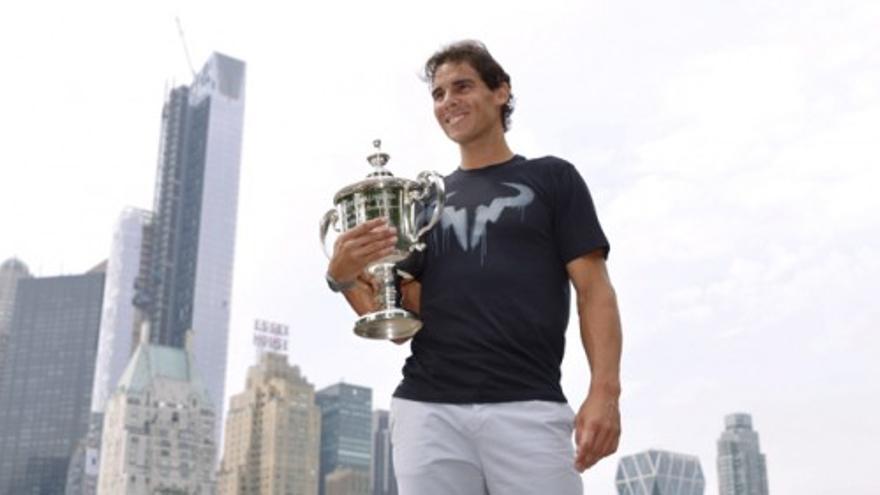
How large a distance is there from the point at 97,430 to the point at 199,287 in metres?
27.3

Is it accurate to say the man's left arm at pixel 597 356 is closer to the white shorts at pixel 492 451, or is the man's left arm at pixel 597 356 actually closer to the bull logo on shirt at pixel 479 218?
the white shorts at pixel 492 451

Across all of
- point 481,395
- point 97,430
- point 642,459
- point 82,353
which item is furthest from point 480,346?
point 82,353

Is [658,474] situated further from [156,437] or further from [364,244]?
[364,244]

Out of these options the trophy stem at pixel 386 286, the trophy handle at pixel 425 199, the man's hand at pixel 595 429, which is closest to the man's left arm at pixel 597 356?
the man's hand at pixel 595 429

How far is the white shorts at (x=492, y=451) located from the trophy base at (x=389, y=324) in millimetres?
274

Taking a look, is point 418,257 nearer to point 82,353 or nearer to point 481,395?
point 481,395

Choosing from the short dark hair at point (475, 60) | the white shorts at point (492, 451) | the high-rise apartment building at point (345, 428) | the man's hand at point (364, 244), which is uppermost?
the high-rise apartment building at point (345, 428)

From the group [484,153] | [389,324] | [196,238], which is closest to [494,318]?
[389,324]

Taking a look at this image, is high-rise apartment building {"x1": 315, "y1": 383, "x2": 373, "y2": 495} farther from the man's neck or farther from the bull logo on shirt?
the bull logo on shirt

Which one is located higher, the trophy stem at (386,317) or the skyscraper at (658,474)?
the skyscraper at (658,474)

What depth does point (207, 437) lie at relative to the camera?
14238 cm

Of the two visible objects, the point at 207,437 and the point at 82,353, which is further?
the point at 82,353

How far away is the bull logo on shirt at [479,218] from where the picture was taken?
12.1 feet

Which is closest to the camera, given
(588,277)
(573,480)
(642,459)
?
(573,480)
